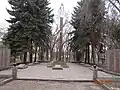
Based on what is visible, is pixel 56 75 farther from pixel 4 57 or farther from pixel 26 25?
pixel 26 25

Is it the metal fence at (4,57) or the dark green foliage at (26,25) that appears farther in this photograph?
the dark green foliage at (26,25)

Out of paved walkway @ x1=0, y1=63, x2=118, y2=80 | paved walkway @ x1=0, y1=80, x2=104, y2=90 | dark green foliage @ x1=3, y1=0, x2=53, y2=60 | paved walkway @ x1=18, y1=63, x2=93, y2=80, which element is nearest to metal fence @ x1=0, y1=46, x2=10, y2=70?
paved walkway @ x1=0, y1=63, x2=118, y2=80

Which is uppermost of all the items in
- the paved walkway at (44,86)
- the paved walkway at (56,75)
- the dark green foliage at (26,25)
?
the dark green foliage at (26,25)

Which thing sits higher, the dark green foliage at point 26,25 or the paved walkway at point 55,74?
the dark green foliage at point 26,25

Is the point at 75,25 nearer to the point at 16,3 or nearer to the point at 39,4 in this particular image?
the point at 39,4

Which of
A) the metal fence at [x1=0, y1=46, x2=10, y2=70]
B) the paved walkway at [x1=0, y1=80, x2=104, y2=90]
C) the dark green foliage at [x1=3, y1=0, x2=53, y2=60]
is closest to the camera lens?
the paved walkway at [x1=0, y1=80, x2=104, y2=90]

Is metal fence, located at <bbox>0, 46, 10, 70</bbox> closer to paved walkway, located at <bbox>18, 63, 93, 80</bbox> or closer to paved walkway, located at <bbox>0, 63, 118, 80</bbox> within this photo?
paved walkway, located at <bbox>0, 63, 118, 80</bbox>

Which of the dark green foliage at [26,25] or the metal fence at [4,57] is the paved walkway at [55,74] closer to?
the metal fence at [4,57]

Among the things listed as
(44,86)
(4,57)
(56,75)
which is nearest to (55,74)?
(56,75)

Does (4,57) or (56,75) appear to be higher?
(4,57)

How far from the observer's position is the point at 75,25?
39.0m

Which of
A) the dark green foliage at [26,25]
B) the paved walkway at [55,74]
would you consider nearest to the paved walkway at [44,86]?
the paved walkway at [55,74]

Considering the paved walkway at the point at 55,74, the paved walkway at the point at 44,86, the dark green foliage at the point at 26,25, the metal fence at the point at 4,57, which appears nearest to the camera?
the paved walkway at the point at 44,86

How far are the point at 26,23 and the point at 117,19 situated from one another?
13614 mm
